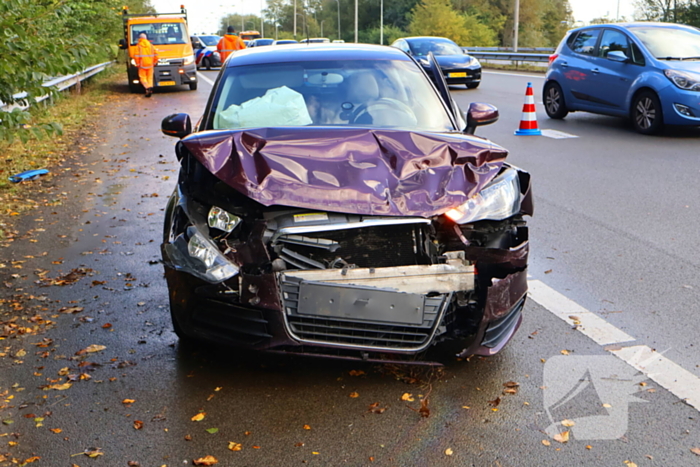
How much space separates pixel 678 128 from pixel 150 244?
1007cm

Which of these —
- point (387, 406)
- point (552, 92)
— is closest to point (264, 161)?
point (387, 406)

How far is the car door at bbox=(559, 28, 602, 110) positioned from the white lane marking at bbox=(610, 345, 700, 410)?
1018 centimetres

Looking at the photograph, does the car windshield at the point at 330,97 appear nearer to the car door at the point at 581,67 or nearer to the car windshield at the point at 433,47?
the car door at the point at 581,67

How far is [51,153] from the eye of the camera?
12.0 m

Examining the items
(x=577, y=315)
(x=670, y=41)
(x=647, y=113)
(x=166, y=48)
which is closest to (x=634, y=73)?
(x=647, y=113)

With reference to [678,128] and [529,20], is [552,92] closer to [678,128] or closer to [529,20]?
[678,128]

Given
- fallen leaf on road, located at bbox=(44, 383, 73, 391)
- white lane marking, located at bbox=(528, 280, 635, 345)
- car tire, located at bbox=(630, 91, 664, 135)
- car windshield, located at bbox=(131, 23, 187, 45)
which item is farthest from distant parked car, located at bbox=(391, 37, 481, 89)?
fallen leaf on road, located at bbox=(44, 383, 73, 391)

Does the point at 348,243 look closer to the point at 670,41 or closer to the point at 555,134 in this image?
the point at 555,134

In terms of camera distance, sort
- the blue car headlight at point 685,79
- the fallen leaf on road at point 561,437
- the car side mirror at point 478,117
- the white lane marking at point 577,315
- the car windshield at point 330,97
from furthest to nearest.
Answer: the blue car headlight at point 685,79, the car side mirror at point 478,117, the car windshield at point 330,97, the white lane marking at point 577,315, the fallen leaf on road at point 561,437

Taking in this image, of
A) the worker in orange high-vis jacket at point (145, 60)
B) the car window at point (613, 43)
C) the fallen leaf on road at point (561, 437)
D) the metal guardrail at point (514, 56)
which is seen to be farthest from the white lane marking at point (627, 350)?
the metal guardrail at point (514, 56)

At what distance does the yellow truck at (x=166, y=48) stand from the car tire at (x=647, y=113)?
48.5 ft

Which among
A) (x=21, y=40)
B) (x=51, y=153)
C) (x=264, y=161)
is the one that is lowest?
(x=51, y=153)

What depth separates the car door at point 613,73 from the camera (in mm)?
12586

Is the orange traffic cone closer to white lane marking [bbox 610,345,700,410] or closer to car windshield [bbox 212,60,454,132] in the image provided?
car windshield [bbox 212,60,454,132]
